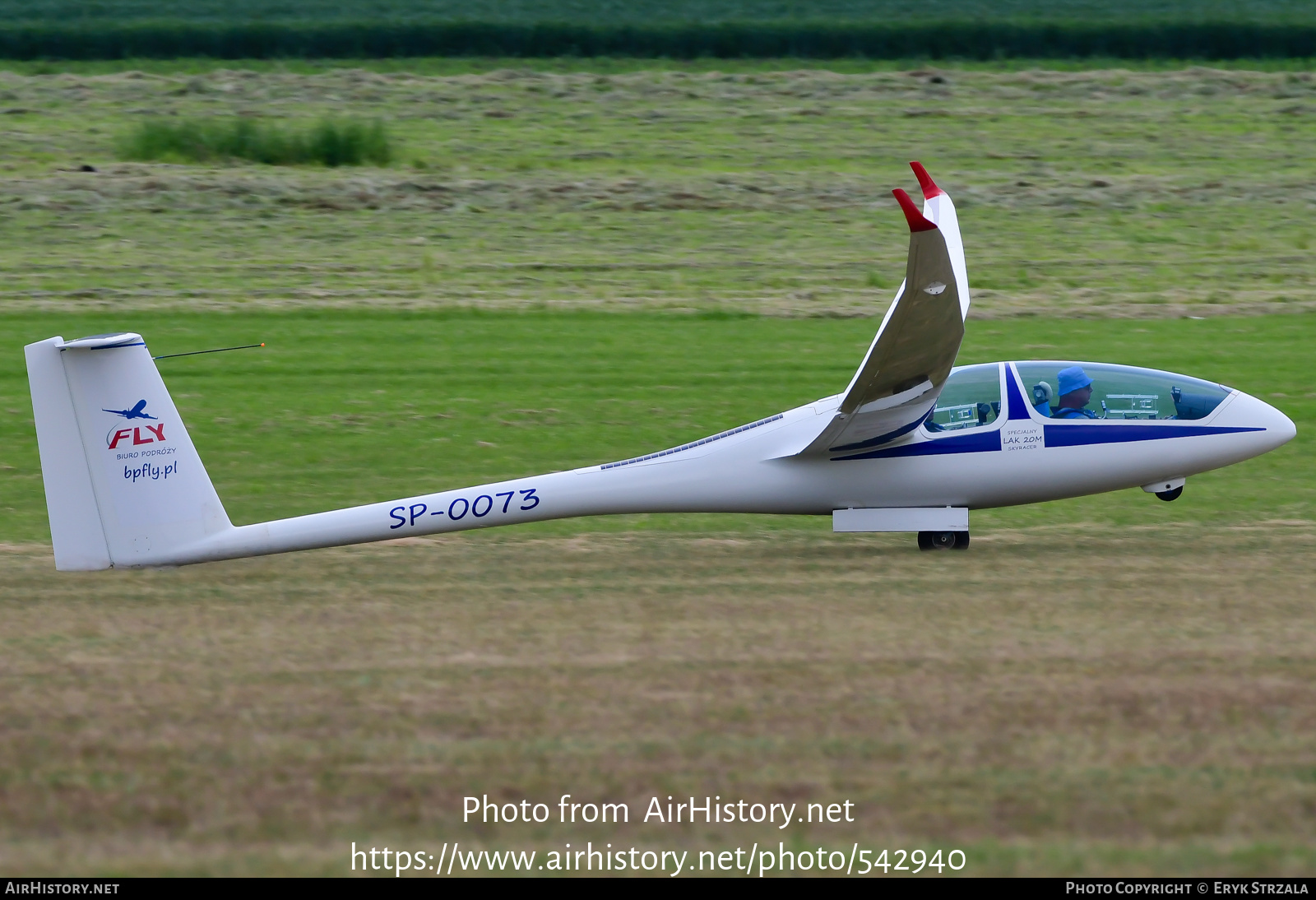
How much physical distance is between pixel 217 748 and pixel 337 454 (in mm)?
10901

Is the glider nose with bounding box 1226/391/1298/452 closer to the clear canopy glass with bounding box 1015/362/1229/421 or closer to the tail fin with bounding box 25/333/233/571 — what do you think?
the clear canopy glass with bounding box 1015/362/1229/421

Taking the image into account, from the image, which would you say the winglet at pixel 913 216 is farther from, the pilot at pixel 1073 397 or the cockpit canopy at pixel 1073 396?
the pilot at pixel 1073 397

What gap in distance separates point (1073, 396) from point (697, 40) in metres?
29.4

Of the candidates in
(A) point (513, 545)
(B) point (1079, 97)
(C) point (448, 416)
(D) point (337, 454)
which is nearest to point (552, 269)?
(C) point (448, 416)

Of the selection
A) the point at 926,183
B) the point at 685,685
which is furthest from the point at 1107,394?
the point at 685,685

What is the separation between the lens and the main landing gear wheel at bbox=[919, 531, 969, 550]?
42.6 feet

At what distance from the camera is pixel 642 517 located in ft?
50.7

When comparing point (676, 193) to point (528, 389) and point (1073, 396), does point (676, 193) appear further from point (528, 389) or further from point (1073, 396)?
point (1073, 396)

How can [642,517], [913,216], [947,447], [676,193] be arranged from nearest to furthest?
1. [913,216]
2. [947,447]
3. [642,517]
4. [676,193]

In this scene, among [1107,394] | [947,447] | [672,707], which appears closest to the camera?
[672,707]

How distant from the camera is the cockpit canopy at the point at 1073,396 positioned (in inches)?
503

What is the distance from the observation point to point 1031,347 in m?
22.4

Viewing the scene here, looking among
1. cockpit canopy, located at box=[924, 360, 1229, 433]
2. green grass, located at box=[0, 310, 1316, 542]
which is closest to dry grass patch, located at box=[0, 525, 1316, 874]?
cockpit canopy, located at box=[924, 360, 1229, 433]

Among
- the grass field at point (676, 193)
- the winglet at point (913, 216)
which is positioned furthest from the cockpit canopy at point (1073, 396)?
the grass field at point (676, 193)
